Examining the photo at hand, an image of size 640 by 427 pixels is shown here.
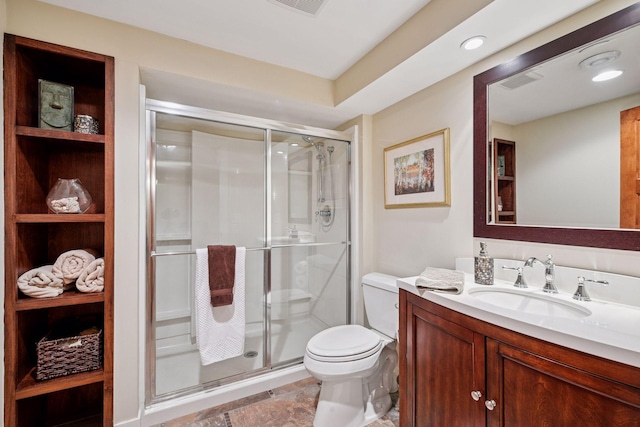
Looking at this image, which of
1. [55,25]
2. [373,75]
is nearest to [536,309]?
[373,75]

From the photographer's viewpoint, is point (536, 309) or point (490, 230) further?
Answer: point (490, 230)

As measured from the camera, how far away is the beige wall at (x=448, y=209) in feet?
3.92

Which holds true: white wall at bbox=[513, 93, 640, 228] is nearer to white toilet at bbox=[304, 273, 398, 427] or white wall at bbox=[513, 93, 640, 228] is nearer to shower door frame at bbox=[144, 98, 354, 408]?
white toilet at bbox=[304, 273, 398, 427]

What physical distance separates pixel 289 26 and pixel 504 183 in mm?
1481

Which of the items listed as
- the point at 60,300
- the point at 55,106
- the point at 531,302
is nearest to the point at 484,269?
the point at 531,302

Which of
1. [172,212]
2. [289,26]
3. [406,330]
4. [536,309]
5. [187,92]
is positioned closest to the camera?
[536,309]

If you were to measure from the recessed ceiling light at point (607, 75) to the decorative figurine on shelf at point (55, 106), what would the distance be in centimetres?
262

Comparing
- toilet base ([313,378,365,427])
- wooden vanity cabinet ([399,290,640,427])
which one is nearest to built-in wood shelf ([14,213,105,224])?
toilet base ([313,378,365,427])

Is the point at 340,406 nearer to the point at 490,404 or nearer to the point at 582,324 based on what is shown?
the point at 490,404

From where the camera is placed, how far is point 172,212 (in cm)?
219

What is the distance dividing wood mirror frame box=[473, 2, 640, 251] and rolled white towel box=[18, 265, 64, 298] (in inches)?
92.1

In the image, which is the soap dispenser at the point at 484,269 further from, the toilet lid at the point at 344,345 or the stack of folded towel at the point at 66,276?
the stack of folded towel at the point at 66,276

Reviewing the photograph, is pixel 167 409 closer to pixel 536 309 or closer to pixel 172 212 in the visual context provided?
pixel 172 212

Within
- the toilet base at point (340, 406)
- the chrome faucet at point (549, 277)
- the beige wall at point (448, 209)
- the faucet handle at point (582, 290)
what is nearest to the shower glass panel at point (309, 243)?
the beige wall at point (448, 209)
